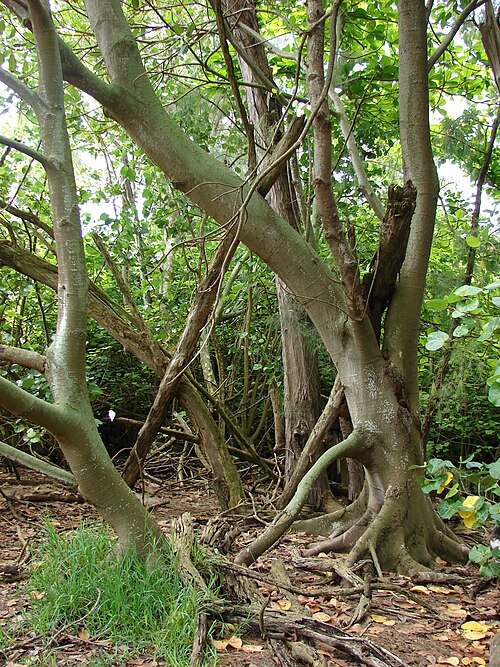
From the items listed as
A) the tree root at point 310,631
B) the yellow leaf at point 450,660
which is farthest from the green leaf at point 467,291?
the yellow leaf at point 450,660

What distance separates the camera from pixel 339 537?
405 centimetres

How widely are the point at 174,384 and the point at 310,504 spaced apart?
6.13 feet

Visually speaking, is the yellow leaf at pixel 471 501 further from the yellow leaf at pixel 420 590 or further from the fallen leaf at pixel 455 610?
the yellow leaf at pixel 420 590

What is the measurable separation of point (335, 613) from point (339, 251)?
2.15 m

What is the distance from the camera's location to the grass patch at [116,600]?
245 centimetres

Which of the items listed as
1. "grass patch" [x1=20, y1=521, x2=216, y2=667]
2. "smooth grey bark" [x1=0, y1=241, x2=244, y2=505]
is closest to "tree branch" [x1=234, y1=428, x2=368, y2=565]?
"grass patch" [x1=20, y1=521, x2=216, y2=667]

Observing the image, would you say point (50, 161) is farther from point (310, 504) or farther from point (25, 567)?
point (310, 504)

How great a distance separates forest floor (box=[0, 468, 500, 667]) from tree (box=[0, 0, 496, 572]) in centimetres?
30

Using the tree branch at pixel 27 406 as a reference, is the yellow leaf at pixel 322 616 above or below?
below

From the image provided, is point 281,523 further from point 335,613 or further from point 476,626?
point 476,626

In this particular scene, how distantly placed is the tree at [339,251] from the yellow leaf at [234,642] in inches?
31.1

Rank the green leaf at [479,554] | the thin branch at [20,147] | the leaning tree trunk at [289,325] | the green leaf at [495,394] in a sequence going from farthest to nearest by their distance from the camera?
the leaning tree trunk at [289,325] → the thin branch at [20,147] → the green leaf at [479,554] → the green leaf at [495,394]

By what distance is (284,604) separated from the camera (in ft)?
9.70

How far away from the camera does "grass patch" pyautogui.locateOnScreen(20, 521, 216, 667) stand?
8.03ft
